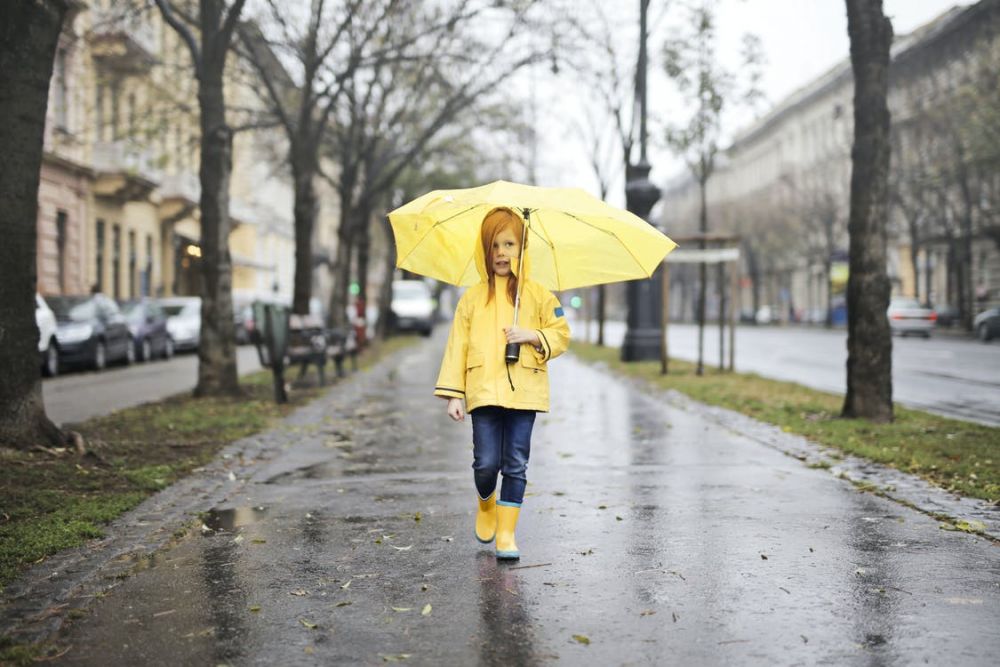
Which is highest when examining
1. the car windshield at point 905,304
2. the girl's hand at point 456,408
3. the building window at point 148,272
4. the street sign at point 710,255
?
the building window at point 148,272

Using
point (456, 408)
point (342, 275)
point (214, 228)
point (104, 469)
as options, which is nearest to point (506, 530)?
point (456, 408)

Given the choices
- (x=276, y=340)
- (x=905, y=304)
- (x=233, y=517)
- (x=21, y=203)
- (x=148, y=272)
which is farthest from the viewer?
(x=148, y=272)

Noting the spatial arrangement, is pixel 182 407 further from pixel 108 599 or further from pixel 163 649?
pixel 163 649

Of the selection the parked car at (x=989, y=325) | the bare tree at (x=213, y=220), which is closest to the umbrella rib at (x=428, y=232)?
the bare tree at (x=213, y=220)

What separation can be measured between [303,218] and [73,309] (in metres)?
4.64

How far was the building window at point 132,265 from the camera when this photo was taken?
39.7 meters

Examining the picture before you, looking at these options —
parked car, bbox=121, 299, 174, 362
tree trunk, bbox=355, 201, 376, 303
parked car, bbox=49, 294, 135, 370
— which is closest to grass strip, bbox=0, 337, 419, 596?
parked car, bbox=49, 294, 135, 370

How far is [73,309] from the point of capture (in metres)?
22.0

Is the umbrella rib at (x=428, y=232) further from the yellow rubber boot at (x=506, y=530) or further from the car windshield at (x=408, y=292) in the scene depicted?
the car windshield at (x=408, y=292)

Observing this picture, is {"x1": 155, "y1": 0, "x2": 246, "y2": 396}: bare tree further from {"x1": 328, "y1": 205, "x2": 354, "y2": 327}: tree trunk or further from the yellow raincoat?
{"x1": 328, "y1": 205, "x2": 354, "y2": 327}: tree trunk

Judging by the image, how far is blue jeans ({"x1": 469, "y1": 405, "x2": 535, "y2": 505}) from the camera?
5.62 m

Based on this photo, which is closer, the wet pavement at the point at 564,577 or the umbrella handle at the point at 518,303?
the wet pavement at the point at 564,577

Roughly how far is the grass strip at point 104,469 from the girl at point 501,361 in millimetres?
2060

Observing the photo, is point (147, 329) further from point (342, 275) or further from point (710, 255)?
point (710, 255)
